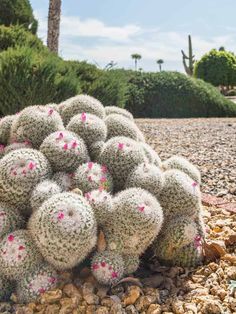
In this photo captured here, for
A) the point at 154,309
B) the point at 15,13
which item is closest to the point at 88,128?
the point at 154,309

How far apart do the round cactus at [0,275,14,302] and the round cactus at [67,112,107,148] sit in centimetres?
90

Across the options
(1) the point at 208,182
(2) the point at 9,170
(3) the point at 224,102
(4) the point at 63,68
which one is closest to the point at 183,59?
(3) the point at 224,102

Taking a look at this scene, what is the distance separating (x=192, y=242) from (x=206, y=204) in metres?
1.28

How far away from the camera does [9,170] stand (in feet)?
8.79

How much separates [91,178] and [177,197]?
50 cm

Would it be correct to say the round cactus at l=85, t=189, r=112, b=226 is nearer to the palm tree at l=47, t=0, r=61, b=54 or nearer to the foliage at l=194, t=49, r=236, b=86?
the palm tree at l=47, t=0, r=61, b=54

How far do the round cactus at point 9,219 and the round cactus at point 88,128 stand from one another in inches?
23.6

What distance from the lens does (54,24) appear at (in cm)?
1371

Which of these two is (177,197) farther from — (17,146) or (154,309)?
(17,146)

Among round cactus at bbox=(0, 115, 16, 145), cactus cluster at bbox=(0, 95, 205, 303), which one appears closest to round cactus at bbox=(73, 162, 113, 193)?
cactus cluster at bbox=(0, 95, 205, 303)

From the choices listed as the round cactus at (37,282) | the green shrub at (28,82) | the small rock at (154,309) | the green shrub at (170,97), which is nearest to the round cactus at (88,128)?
the round cactus at (37,282)

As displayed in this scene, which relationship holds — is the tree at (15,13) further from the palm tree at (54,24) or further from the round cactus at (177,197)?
the round cactus at (177,197)

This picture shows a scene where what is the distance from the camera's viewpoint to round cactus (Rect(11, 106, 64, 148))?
9.82ft

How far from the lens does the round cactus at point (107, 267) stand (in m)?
2.53
